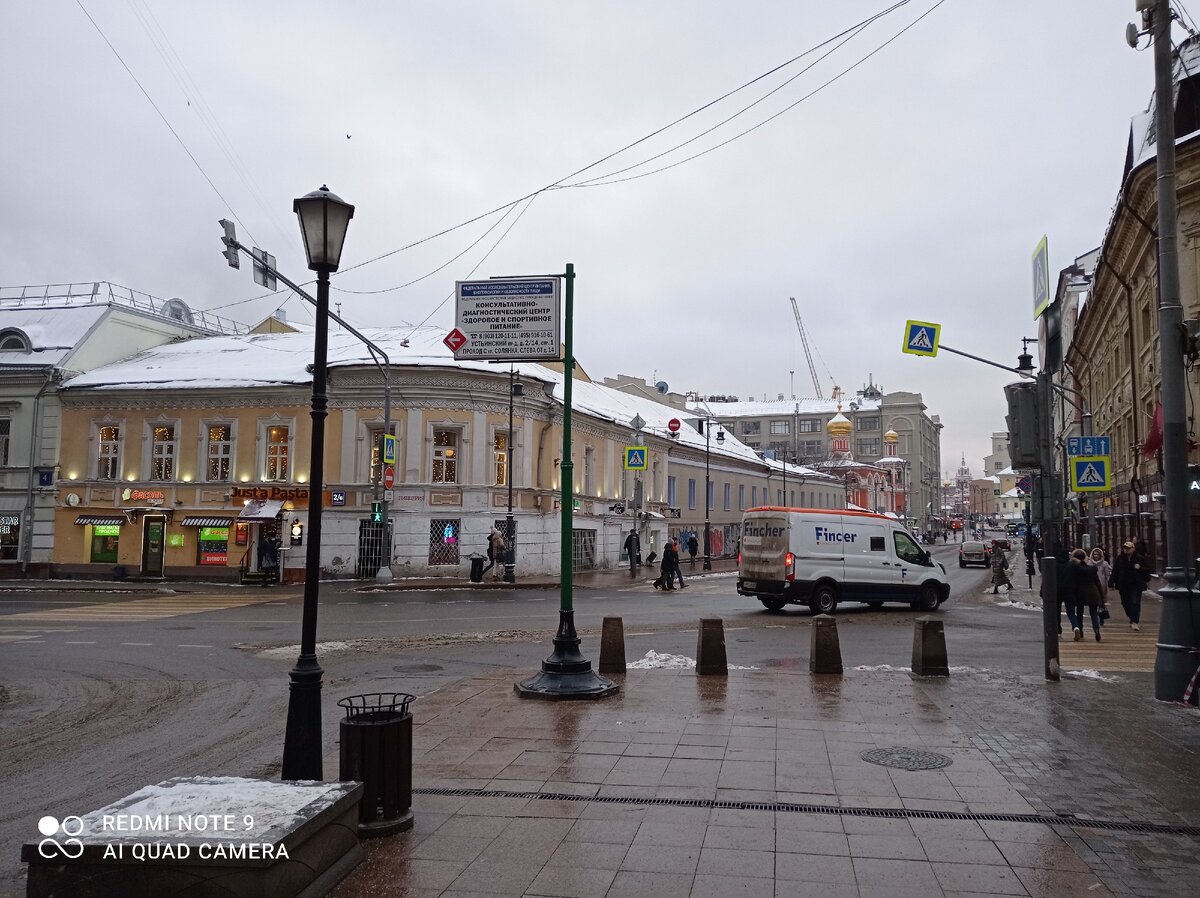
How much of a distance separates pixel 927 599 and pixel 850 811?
1745 centimetres

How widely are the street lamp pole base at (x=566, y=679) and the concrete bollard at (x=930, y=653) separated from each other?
4378 mm

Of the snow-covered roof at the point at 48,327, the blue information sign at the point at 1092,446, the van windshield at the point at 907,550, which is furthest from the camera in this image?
the snow-covered roof at the point at 48,327

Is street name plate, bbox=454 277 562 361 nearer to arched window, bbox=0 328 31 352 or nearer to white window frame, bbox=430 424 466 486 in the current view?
white window frame, bbox=430 424 466 486

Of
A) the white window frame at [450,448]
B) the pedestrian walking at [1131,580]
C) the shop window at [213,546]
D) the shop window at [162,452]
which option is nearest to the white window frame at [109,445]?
the shop window at [162,452]

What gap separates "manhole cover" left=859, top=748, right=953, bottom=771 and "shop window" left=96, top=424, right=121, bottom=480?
35.7 metres

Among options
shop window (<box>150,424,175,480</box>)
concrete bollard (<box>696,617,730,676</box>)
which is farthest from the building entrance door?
concrete bollard (<box>696,617,730,676</box>)

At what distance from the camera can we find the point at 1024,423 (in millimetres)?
11195

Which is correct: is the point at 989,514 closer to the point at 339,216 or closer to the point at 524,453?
the point at 524,453

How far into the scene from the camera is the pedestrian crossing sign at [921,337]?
19.6m

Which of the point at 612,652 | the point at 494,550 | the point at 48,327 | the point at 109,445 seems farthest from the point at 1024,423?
the point at 48,327

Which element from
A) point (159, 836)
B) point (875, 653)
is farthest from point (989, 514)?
point (159, 836)

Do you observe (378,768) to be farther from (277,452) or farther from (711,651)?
(277,452)

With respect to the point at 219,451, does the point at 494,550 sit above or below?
below

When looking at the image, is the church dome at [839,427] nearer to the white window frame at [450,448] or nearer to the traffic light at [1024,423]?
the white window frame at [450,448]
